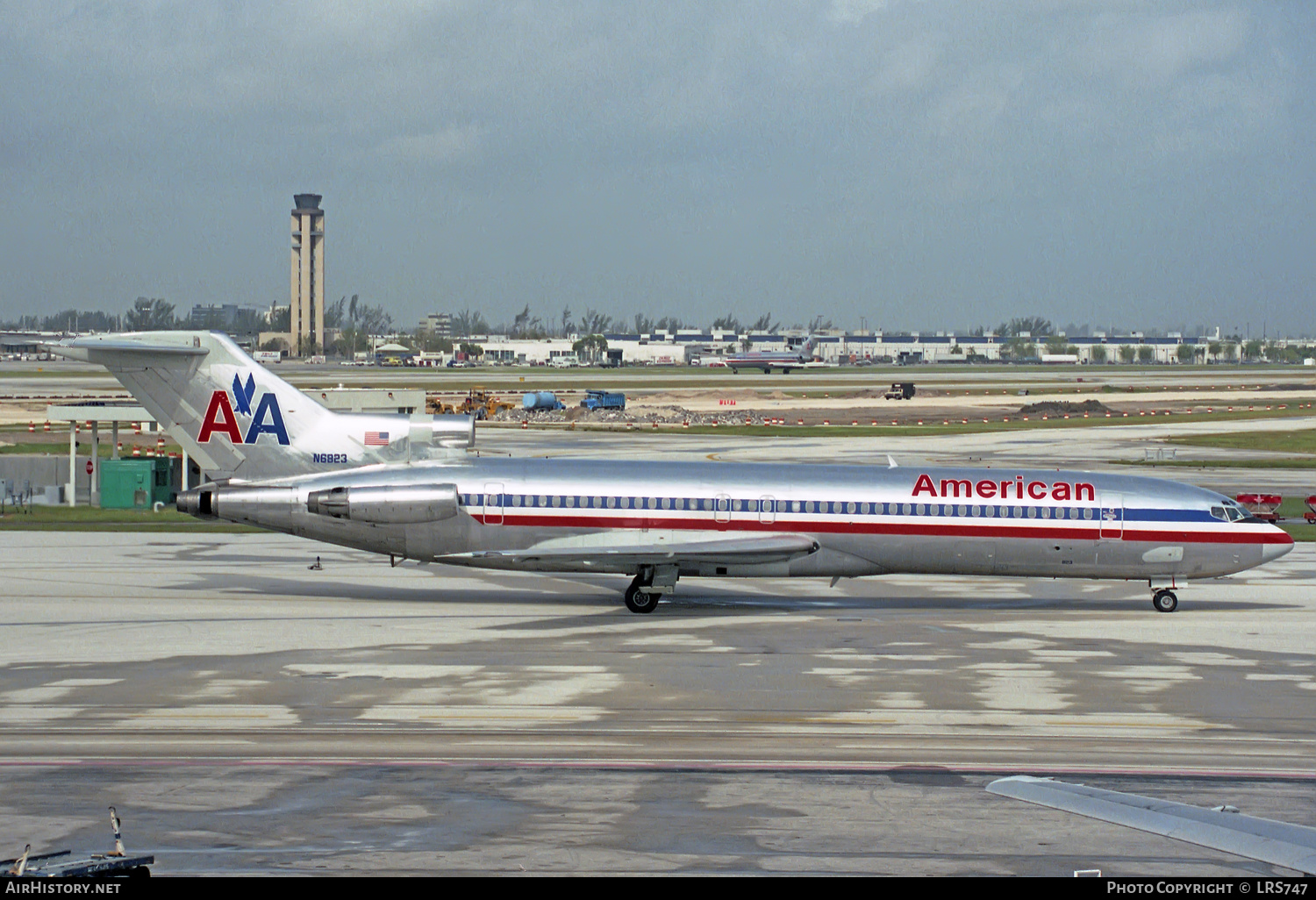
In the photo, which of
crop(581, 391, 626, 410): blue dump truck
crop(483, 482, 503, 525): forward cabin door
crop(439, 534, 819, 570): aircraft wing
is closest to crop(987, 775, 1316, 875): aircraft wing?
crop(439, 534, 819, 570): aircraft wing

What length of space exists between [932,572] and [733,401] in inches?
3437

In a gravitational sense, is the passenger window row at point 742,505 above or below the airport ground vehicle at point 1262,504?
above

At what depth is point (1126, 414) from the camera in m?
105

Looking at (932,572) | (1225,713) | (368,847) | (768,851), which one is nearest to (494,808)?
(368,847)

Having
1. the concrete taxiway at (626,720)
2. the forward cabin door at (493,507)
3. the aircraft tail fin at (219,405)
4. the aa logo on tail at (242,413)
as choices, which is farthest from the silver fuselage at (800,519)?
the aa logo on tail at (242,413)

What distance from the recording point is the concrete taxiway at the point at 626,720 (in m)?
14.8

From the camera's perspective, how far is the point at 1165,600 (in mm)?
31609

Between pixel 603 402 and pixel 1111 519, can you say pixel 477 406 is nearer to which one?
pixel 603 402

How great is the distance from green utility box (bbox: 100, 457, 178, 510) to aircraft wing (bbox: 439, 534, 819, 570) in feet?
75.5

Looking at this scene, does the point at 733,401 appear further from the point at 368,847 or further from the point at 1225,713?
the point at 368,847

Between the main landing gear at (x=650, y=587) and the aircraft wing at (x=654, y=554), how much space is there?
266mm

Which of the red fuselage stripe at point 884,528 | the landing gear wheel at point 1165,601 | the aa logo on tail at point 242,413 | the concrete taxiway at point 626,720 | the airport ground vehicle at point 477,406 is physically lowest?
the concrete taxiway at point 626,720

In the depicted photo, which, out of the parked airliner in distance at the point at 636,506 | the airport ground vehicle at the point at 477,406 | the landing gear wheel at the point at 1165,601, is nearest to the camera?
the parked airliner in distance at the point at 636,506

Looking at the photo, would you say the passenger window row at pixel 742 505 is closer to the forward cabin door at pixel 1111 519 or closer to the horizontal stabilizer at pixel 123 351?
the forward cabin door at pixel 1111 519
